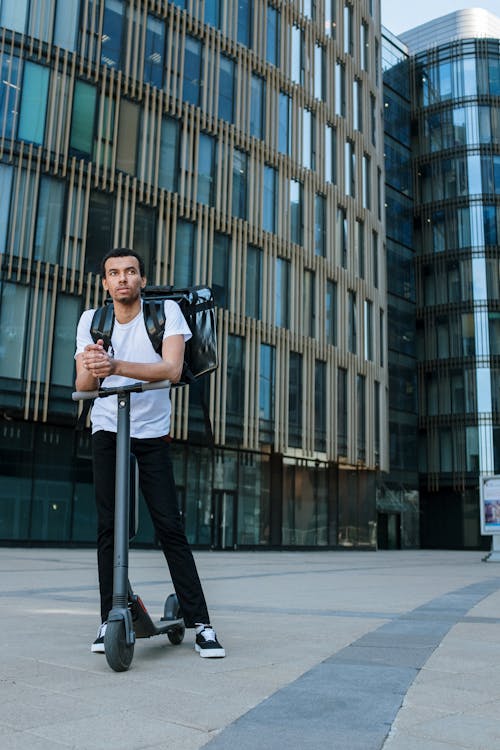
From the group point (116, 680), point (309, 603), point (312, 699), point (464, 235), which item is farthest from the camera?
point (464, 235)

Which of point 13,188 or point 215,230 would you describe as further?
point 215,230

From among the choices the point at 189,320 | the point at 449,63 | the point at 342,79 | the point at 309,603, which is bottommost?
the point at 309,603

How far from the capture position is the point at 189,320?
418cm

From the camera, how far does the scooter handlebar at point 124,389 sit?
3.70 metres

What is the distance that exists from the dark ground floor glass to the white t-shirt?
40.3ft

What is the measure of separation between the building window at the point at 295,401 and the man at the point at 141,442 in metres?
25.5

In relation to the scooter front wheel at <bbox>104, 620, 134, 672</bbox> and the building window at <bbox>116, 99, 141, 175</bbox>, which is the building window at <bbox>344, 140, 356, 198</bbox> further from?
the scooter front wheel at <bbox>104, 620, 134, 672</bbox>

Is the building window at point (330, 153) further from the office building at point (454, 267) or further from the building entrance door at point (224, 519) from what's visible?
the building entrance door at point (224, 519)

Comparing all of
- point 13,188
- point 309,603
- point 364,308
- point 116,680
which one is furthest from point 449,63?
point 116,680

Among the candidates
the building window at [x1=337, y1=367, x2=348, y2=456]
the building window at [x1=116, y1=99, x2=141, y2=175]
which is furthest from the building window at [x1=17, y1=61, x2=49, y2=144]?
the building window at [x1=337, y1=367, x2=348, y2=456]

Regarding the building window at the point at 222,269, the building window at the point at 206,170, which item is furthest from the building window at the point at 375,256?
the building window at the point at 206,170

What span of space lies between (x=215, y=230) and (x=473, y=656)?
24555 mm

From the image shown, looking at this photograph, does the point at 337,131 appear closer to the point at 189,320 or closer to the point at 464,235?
the point at 464,235

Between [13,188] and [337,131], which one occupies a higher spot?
[337,131]
